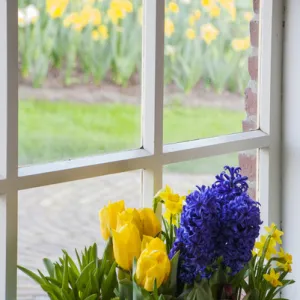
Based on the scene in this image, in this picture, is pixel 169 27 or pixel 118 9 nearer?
pixel 118 9

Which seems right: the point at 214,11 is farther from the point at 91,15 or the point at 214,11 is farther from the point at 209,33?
the point at 91,15

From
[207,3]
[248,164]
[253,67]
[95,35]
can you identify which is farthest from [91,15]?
[248,164]

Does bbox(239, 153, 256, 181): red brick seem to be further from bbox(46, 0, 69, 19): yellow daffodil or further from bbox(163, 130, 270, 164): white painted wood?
bbox(46, 0, 69, 19): yellow daffodil

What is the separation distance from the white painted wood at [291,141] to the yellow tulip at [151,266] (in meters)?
0.79

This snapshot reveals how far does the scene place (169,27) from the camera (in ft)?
6.32

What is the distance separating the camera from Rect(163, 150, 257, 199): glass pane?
1.99 meters

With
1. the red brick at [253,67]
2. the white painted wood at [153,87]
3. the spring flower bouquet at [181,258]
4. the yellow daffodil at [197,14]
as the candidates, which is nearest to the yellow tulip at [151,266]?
the spring flower bouquet at [181,258]

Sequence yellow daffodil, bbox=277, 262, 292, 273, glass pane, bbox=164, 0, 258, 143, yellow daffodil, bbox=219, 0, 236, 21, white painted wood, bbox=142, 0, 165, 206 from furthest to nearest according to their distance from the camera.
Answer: yellow daffodil, bbox=219, 0, 236, 21
glass pane, bbox=164, 0, 258, 143
white painted wood, bbox=142, 0, 165, 206
yellow daffodil, bbox=277, 262, 292, 273

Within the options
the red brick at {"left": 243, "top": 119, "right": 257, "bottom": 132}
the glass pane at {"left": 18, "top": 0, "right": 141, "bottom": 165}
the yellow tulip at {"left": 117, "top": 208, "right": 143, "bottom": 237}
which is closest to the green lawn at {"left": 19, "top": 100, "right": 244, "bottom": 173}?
the glass pane at {"left": 18, "top": 0, "right": 141, "bottom": 165}

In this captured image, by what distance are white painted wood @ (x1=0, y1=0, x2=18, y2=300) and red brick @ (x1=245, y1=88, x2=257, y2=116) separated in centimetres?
83

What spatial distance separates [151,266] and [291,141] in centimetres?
84

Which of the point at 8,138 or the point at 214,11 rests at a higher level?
the point at 214,11

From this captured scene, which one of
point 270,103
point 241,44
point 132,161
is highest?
point 241,44

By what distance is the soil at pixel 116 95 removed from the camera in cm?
167
